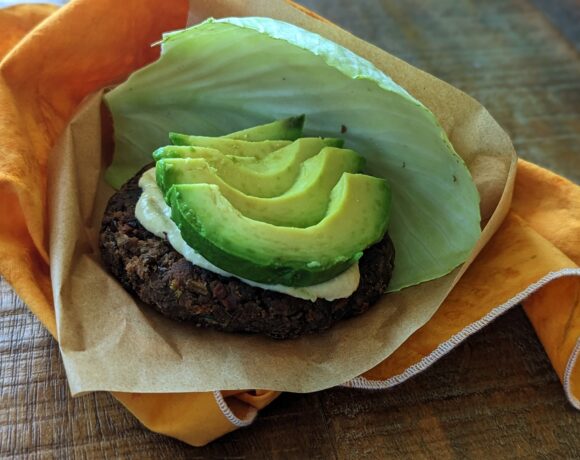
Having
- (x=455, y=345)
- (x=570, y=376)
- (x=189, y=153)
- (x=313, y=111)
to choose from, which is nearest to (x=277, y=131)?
(x=313, y=111)

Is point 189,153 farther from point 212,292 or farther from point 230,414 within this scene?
point 230,414

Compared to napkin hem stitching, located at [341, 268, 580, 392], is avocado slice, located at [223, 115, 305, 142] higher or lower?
higher

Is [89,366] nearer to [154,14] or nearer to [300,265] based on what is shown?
[300,265]

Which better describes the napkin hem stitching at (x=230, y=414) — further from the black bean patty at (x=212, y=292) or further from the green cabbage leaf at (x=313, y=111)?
the green cabbage leaf at (x=313, y=111)

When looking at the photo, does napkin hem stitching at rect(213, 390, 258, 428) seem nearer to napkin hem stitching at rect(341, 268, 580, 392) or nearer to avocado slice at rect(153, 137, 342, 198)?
napkin hem stitching at rect(341, 268, 580, 392)

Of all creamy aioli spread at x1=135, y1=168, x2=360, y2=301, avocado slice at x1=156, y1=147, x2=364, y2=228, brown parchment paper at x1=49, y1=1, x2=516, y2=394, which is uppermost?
avocado slice at x1=156, y1=147, x2=364, y2=228

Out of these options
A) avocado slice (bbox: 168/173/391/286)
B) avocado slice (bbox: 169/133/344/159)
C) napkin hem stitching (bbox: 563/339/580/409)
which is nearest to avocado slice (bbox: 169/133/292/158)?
avocado slice (bbox: 169/133/344/159)
